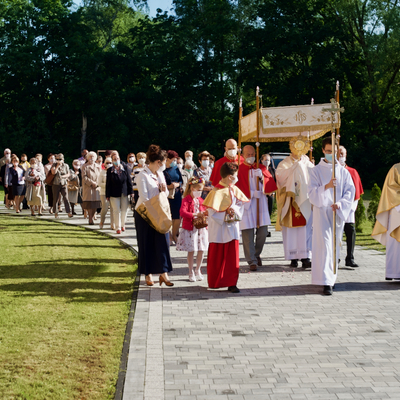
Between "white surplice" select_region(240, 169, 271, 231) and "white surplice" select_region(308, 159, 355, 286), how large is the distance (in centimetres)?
189

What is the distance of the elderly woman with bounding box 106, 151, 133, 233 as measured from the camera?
15.6 metres

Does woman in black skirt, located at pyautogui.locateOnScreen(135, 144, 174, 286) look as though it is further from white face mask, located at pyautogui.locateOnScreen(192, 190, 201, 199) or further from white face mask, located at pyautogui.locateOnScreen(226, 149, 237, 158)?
white face mask, located at pyautogui.locateOnScreen(226, 149, 237, 158)

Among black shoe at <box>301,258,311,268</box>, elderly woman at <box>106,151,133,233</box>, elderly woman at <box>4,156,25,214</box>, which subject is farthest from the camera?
elderly woman at <box>4,156,25,214</box>

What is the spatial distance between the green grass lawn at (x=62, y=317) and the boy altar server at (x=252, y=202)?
1987mm

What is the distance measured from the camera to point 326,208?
8742 mm

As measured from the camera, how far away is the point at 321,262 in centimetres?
860

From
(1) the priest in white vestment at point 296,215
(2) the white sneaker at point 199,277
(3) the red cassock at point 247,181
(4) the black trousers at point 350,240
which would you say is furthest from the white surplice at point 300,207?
(2) the white sneaker at point 199,277

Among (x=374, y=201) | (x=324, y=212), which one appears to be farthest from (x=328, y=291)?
(x=374, y=201)

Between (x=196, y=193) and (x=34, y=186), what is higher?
(x=34, y=186)

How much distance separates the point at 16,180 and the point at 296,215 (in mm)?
12824

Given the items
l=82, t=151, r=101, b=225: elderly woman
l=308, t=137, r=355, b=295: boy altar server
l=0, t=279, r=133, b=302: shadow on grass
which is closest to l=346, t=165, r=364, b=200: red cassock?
l=308, t=137, r=355, b=295: boy altar server

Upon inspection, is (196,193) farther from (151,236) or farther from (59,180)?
(59,180)

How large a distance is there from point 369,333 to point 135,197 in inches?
442

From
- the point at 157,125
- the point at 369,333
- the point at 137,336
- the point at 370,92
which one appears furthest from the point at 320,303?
the point at 157,125
